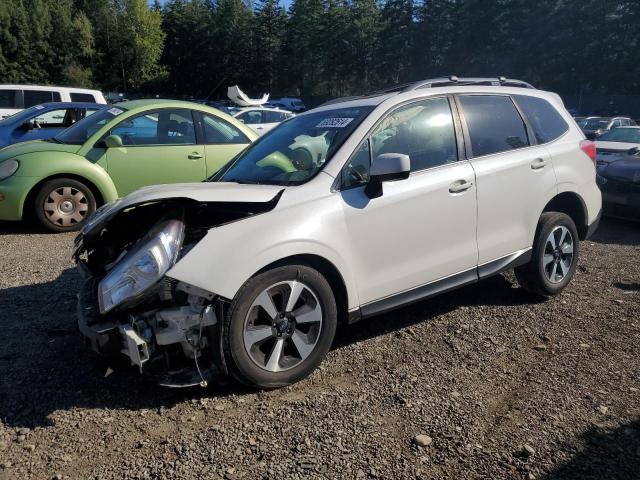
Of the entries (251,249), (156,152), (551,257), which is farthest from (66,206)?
(551,257)

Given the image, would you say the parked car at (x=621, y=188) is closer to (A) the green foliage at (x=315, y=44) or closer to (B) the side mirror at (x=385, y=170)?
(B) the side mirror at (x=385, y=170)

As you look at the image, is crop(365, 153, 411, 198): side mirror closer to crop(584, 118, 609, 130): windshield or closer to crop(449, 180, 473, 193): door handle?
crop(449, 180, 473, 193): door handle

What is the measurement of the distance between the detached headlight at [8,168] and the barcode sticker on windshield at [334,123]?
14.9 ft

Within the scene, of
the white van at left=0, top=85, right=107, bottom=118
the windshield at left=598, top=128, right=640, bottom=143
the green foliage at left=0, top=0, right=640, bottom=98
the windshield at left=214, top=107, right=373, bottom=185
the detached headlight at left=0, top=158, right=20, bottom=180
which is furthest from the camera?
the green foliage at left=0, top=0, right=640, bottom=98

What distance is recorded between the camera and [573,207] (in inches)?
198

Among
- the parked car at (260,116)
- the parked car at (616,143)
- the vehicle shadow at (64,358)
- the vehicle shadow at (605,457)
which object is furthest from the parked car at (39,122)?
the vehicle shadow at (605,457)

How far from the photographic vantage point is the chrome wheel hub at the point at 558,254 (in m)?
4.72

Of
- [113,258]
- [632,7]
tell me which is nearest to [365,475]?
[113,258]

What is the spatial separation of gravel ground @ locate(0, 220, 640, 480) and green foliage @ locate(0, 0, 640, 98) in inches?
1796

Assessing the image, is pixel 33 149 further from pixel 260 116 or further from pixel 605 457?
pixel 260 116

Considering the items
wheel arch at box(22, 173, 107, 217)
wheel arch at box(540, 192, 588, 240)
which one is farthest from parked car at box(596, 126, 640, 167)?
wheel arch at box(22, 173, 107, 217)

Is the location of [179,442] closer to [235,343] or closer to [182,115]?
[235,343]

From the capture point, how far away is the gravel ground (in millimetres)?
2664

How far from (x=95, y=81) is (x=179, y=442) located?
6951 cm
